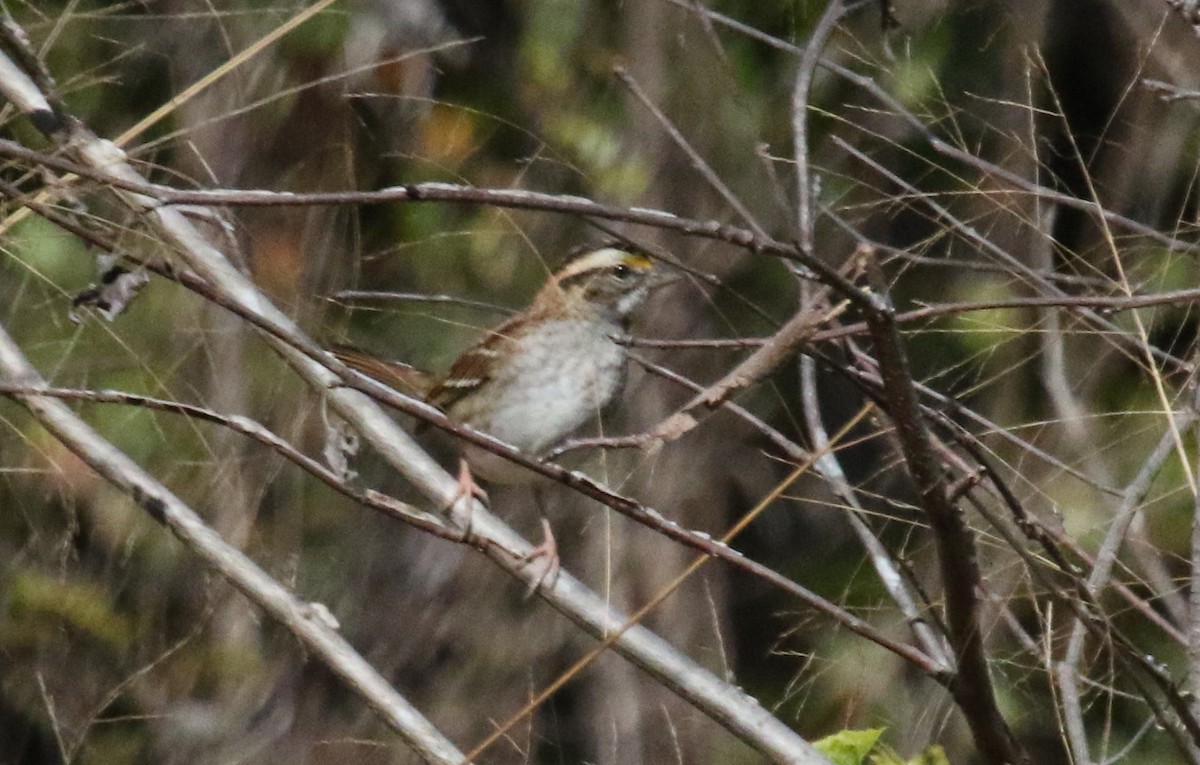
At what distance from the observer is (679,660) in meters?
2.86

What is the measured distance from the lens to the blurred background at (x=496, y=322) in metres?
4.57

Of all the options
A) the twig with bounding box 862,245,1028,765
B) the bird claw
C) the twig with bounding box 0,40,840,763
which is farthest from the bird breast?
the twig with bounding box 862,245,1028,765

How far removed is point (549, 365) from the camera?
13.4ft

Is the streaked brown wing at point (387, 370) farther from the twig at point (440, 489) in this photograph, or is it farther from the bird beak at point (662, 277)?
the bird beak at point (662, 277)

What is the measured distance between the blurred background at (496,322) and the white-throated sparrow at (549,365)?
0.37m

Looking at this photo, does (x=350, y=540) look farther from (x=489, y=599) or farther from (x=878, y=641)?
(x=878, y=641)

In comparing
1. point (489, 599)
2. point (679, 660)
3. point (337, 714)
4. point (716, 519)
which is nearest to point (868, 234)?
point (716, 519)

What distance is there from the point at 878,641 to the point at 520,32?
12.3ft

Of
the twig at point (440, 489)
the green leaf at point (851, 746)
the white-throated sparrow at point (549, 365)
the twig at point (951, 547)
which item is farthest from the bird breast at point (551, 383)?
the twig at point (951, 547)

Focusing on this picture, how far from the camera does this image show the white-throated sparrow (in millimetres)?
3988

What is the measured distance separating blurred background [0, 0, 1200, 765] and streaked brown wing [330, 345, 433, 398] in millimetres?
222

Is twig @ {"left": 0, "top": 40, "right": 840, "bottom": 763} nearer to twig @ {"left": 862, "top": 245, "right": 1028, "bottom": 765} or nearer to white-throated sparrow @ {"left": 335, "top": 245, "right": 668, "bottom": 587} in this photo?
twig @ {"left": 862, "top": 245, "right": 1028, "bottom": 765}

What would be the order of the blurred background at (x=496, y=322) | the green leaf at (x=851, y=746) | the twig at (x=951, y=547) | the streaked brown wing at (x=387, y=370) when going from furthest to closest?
the blurred background at (x=496, y=322)
the streaked brown wing at (x=387, y=370)
the green leaf at (x=851, y=746)
the twig at (x=951, y=547)

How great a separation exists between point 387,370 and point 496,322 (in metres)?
0.77
